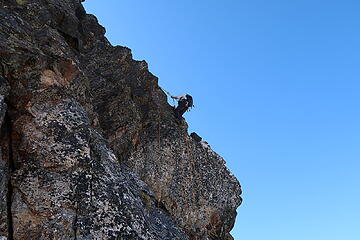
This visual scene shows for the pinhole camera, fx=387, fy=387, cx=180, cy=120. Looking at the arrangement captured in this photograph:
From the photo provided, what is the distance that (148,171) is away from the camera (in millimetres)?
23438

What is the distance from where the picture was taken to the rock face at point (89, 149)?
1330 centimetres

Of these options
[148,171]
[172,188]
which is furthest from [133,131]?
→ [172,188]

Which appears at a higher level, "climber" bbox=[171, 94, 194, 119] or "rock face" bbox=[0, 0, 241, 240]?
"climber" bbox=[171, 94, 194, 119]

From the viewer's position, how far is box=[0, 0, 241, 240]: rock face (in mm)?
13297

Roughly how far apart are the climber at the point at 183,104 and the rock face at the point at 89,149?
80 centimetres

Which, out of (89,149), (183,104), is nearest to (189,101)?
(183,104)

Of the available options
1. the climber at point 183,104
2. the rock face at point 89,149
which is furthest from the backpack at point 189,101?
the rock face at point 89,149

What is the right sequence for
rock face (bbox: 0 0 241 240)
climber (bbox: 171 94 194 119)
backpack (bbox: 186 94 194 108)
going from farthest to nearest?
1. backpack (bbox: 186 94 194 108)
2. climber (bbox: 171 94 194 119)
3. rock face (bbox: 0 0 241 240)

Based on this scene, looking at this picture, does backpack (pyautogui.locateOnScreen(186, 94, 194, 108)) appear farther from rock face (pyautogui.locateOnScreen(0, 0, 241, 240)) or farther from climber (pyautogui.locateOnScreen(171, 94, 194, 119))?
rock face (pyautogui.locateOnScreen(0, 0, 241, 240))

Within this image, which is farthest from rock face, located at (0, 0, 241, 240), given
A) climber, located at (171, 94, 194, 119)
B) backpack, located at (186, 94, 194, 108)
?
backpack, located at (186, 94, 194, 108)

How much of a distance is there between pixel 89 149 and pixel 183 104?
48.2 feet

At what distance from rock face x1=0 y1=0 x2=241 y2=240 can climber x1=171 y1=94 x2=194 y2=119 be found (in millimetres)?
804

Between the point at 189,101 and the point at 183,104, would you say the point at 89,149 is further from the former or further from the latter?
the point at 189,101

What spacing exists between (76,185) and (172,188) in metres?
10.9
